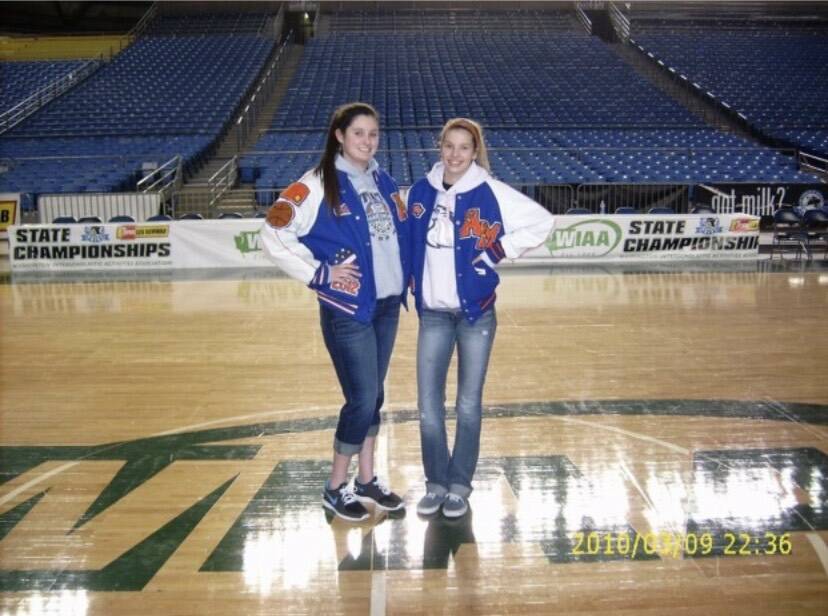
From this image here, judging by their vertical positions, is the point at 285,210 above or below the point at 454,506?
above

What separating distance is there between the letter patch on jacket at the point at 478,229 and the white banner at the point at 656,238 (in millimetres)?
9333

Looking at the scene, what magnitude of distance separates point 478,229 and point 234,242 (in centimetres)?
961

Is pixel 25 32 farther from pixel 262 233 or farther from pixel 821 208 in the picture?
pixel 262 233

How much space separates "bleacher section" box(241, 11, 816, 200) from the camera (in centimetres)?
1664

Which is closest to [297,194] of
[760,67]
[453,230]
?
[453,230]

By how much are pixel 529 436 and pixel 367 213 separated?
208 centimetres

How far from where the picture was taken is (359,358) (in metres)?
3.29

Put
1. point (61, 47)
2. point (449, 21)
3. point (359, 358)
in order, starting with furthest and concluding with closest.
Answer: point (61, 47), point (449, 21), point (359, 358)

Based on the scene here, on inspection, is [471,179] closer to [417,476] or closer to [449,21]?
[417,476]

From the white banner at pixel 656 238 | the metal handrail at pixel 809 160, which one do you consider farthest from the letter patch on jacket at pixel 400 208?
the metal handrail at pixel 809 160

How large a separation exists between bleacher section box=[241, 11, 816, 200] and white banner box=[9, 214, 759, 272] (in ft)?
9.87

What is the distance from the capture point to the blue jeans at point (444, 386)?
341cm

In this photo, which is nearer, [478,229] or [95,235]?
[478,229]

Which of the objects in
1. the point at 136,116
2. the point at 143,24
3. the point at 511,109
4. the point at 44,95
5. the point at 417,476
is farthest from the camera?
the point at 143,24
